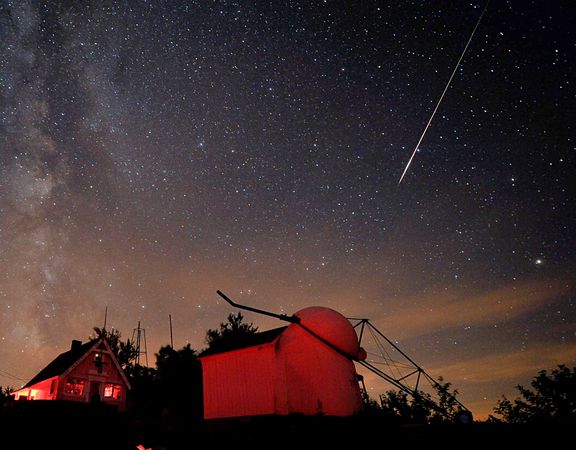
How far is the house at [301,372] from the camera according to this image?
16.3 meters

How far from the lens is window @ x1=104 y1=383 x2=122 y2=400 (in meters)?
33.0

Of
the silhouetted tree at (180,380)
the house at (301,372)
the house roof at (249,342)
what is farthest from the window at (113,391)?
the house at (301,372)

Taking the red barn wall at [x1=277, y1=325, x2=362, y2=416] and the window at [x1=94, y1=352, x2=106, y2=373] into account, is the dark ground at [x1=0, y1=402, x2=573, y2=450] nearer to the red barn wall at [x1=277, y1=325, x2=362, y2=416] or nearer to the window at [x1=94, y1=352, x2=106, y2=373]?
the red barn wall at [x1=277, y1=325, x2=362, y2=416]

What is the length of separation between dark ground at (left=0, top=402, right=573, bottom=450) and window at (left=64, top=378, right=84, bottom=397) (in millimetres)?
22632

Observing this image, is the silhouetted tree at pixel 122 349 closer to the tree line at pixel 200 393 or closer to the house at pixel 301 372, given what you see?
the tree line at pixel 200 393

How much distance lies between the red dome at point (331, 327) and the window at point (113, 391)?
24.4m

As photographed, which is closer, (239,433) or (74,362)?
(239,433)

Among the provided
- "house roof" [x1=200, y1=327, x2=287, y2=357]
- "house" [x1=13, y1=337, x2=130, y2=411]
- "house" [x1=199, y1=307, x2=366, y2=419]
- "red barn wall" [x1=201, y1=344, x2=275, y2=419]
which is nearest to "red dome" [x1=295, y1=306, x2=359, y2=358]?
"house" [x1=199, y1=307, x2=366, y2=419]

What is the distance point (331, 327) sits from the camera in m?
16.9

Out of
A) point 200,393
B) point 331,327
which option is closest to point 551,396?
point 331,327

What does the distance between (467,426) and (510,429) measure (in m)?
1.19

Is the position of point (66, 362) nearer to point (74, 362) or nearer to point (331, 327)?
point (74, 362)

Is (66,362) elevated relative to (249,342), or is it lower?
elevated

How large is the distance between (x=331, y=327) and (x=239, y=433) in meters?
6.05
